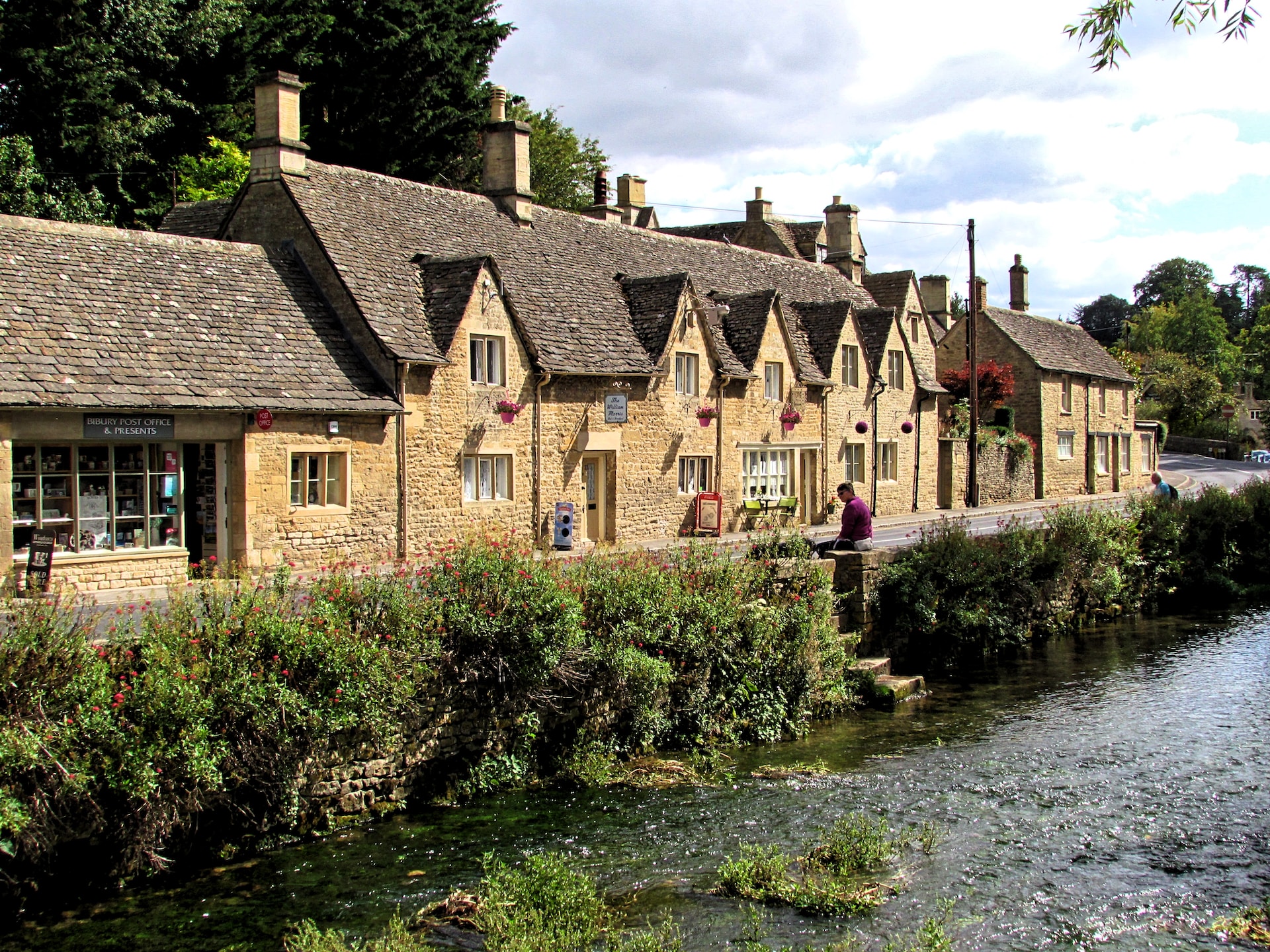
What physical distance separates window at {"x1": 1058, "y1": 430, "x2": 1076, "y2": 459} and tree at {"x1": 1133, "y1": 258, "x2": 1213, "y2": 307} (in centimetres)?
9922

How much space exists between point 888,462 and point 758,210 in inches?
727

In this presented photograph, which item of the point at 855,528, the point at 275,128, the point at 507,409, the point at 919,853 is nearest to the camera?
the point at 919,853

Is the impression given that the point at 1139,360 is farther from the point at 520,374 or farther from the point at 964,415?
the point at 520,374

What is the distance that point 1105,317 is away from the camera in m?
160

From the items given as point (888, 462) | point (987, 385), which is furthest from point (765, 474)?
point (987, 385)

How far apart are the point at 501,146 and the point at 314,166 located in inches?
250

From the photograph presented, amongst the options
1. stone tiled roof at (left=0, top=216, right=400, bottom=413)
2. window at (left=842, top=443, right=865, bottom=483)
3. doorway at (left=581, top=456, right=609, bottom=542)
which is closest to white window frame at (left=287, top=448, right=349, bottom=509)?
stone tiled roof at (left=0, top=216, right=400, bottom=413)

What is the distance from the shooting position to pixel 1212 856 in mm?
12383

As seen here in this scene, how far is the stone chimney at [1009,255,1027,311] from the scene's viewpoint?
210 ft

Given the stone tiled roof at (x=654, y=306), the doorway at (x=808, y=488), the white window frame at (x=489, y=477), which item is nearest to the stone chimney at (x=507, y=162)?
the stone tiled roof at (x=654, y=306)

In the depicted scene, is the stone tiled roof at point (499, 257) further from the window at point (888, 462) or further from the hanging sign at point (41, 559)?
the window at point (888, 462)

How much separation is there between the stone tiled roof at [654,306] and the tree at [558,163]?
57.9ft

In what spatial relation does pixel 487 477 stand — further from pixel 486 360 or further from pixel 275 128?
pixel 275 128

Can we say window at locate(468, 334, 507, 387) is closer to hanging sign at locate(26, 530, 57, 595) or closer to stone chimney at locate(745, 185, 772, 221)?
hanging sign at locate(26, 530, 57, 595)
